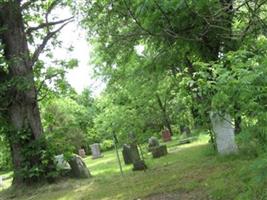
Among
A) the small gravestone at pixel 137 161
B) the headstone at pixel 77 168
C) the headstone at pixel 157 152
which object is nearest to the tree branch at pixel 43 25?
the headstone at pixel 77 168

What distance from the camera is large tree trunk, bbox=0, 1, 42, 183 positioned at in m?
14.2

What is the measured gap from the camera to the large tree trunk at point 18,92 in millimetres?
14195

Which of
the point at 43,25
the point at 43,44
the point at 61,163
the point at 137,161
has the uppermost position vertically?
the point at 43,25

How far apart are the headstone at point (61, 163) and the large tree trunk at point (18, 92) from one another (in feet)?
3.11

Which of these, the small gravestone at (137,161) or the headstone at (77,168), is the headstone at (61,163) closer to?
the headstone at (77,168)

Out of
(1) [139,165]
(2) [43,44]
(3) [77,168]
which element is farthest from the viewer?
(2) [43,44]

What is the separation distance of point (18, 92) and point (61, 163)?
2.63 metres

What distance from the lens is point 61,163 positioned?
14469mm

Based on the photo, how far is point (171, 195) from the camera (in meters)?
8.16

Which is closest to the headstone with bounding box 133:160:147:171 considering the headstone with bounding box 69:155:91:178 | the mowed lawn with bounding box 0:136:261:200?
the mowed lawn with bounding box 0:136:261:200

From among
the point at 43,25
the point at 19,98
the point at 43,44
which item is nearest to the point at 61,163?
the point at 19,98

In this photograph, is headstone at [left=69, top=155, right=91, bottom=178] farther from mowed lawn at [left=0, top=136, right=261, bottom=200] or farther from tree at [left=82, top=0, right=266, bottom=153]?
tree at [left=82, top=0, right=266, bottom=153]

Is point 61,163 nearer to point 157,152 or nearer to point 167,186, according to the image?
point 157,152

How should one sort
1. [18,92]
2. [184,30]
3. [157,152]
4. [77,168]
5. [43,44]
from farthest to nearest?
[157,152] → [43,44] → [77,168] → [18,92] → [184,30]
